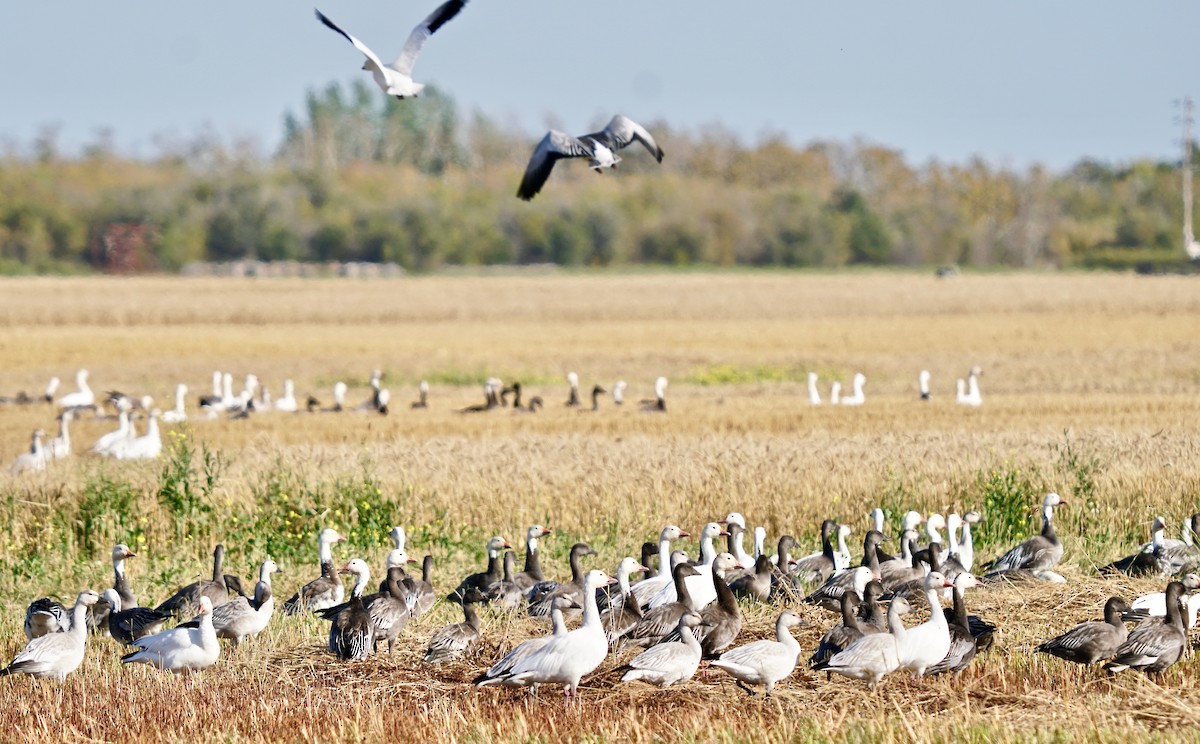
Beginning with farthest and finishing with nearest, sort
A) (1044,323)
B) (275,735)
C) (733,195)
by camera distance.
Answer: (733,195)
(1044,323)
(275,735)

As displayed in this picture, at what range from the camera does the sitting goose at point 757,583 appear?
43.6 feet

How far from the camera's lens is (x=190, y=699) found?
10.2 m

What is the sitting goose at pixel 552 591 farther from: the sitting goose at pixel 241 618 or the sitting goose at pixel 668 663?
the sitting goose at pixel 668 663

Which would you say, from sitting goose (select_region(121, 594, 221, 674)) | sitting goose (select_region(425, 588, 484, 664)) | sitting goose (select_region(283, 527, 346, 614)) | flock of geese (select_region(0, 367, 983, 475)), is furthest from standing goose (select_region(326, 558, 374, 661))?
flock of geese (select_region(0, 367, 983, 475))

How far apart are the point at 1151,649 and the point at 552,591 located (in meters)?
4.91

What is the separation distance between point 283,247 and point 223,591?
71.6m

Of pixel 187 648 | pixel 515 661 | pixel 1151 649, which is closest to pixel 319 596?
pixel 187 648

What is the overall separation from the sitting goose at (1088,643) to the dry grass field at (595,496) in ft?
0.77

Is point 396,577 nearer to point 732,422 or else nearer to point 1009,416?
point 732,422

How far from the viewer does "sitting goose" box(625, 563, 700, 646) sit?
11.6 meters

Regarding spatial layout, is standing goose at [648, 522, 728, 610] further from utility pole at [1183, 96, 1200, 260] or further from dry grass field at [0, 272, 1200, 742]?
utility pole at [1183, 96, 1200, 260]

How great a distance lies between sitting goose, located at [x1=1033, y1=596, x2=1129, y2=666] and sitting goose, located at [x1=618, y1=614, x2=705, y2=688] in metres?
2.51

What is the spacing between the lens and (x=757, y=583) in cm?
1333

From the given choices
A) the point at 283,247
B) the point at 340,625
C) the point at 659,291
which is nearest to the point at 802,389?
the point at 340,625
